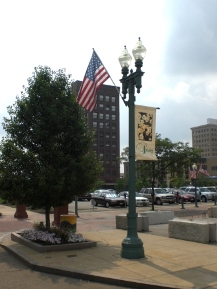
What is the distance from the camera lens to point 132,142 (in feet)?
31.9

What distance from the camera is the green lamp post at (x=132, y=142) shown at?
9.11m

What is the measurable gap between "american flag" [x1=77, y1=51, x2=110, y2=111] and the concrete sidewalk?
453 centimetres

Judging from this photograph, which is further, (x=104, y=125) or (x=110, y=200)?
(x=104, y=125)

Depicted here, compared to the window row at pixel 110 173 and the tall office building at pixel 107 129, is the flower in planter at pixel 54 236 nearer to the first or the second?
the tall office building at pixel 107 129

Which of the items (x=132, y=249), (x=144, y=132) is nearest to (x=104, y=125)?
(x=144, y=132)

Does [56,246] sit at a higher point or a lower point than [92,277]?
higher

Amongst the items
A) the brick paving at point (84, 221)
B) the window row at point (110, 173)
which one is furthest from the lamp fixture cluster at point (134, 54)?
the window row at point (110, 173)

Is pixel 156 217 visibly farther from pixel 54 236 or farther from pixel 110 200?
pixel 110 200

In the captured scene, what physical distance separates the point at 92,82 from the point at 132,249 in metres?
5.18

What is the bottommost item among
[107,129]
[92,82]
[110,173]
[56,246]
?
[56,246]

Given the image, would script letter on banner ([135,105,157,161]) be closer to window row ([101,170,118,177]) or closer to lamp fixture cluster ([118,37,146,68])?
lamp fixture cluster ([118,37,146,68])

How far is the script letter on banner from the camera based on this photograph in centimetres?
1021

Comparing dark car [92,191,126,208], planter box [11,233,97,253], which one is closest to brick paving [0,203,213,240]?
planter box [11,233,97,253]

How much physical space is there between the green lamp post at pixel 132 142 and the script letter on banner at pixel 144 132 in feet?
1.78
